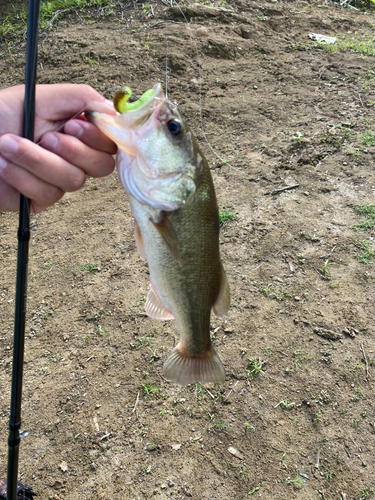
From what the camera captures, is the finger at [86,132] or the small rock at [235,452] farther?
the small rock at [235,452]

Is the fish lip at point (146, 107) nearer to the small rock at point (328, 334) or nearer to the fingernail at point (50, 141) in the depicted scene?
the fingernail at point (50, 141)

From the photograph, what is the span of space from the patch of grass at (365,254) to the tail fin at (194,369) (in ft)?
8.47

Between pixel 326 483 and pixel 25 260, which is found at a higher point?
pixel 25 260

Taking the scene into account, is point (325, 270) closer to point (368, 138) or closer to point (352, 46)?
point (368, 138)

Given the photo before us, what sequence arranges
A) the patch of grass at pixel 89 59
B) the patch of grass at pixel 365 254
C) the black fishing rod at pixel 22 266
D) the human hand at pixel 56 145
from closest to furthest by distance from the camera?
the black fishing rod at pixel 22 266 → the human hand at pixel 56 145 → the patch of grass at pixel 365 254 → the patch of grass at pixel 89 59

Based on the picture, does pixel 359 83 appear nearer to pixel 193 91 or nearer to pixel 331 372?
pixel 193 91

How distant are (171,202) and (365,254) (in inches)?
116

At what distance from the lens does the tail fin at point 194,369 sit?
1.64 metres

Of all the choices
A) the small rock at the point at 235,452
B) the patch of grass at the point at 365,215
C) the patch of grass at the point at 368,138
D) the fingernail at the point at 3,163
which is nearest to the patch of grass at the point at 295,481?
the small rock at the point at 235,452

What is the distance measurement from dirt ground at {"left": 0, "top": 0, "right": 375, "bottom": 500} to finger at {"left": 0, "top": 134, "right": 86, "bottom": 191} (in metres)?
1.84

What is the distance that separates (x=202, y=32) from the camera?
6754 millimetres

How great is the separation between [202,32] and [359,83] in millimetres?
2903

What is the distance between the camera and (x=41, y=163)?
4.54 feet

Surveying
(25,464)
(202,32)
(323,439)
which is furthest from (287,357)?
(202,32)
